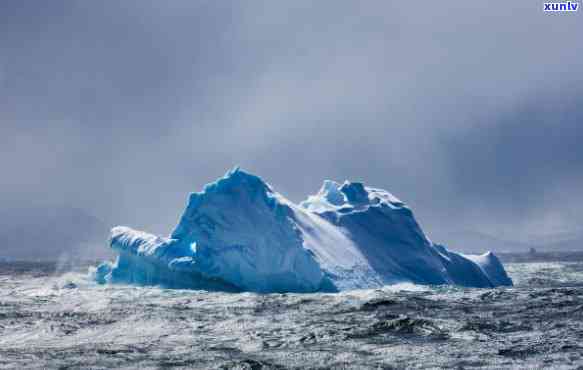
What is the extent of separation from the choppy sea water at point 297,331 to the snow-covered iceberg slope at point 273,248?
8.53 feet

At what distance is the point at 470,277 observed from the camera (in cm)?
3456

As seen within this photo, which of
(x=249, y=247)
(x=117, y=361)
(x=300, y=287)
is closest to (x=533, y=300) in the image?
(x=300, y=287)

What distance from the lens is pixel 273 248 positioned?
2786 centimetres

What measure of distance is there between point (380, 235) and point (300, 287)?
713 cm

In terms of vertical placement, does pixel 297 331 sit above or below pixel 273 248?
below

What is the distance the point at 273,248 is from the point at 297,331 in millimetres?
11853

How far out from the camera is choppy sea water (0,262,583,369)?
1247 centimetres

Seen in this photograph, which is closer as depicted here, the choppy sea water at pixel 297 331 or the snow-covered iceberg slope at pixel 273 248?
the choppy sea water at pixel 297 331

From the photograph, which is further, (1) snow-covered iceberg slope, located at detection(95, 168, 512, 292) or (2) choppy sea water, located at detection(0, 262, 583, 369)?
(1) snow-covered iceberg slope, located at detection(95, 168, 512, 292)

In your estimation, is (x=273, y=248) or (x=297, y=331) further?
(x=273, y=248)

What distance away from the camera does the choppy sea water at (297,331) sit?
1247 cm

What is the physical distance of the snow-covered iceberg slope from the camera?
91.1ft

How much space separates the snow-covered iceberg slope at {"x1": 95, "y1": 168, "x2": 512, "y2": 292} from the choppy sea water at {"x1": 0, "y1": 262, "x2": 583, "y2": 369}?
2601mm

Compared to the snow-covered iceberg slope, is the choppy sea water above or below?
below
